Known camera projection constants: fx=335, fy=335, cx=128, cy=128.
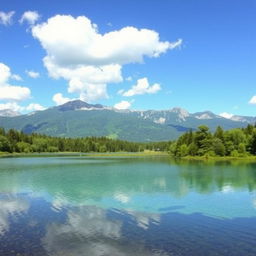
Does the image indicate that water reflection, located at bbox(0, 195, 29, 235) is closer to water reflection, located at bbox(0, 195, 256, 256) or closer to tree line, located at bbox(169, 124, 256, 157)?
water reflection, located at bbox(0, 195, 256, 256)

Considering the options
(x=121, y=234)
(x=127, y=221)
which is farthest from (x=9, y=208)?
(x=121, y=234)

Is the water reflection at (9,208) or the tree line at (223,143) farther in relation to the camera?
the tree line at (223,143)

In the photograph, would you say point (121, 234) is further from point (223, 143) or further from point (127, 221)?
point (223, 143)

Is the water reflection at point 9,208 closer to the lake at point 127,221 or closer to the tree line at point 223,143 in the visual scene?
the lake at point 127,221

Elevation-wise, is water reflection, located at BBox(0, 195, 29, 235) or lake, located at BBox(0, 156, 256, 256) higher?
lake, located at BBox(0, 156, 256, 256)

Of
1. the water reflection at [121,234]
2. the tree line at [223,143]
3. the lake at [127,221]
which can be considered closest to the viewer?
the water reflection at [121,234]

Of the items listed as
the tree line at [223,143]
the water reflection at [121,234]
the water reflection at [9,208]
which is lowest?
the water reflection at [9,208]

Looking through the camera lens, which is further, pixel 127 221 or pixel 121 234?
pixel 127 221

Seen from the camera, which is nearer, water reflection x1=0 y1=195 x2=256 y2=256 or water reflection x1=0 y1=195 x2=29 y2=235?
water reflection x1=0 y1=195 x2=256 y2=256

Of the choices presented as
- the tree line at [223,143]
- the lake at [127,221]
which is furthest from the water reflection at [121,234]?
the tree line at [223,143]

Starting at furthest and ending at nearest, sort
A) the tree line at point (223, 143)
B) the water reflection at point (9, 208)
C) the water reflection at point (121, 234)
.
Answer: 1. the tree line at point (223, 143)
2. the water reflection at point (9, 208)
3. the water reflection at point (121, 234)

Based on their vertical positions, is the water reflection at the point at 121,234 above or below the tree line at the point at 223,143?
below

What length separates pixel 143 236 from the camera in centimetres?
2703

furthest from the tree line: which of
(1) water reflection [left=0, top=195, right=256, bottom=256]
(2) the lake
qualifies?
(1) water reflection [left=0, top=195, right=256, bottom=256]
